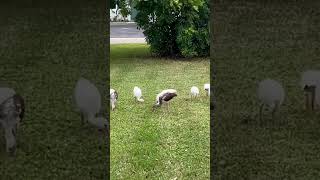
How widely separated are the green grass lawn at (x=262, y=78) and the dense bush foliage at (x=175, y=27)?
7538 mm

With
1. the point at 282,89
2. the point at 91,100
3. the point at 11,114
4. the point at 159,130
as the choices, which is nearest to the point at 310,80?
the point at 282,89

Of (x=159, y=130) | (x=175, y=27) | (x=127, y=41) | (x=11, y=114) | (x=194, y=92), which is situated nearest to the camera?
(x=11, y=114)

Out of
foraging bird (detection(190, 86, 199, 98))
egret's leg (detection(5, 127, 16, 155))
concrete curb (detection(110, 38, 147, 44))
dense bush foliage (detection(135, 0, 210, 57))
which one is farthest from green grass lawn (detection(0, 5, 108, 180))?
concrete curb (detection(110, 38, 147, 44))

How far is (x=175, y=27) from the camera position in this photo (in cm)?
1034

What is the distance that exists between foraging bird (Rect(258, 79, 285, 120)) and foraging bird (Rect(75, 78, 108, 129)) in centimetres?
66

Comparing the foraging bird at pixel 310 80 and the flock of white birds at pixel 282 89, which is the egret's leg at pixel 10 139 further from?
the foraging bird at pixel 310 80

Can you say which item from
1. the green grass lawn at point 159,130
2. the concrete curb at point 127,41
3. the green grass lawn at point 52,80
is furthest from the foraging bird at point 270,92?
the concrete curb at point 127,41

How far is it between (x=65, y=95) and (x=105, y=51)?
0.27m

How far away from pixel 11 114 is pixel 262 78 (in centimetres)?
107

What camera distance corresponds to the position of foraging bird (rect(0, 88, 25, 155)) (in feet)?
7.74

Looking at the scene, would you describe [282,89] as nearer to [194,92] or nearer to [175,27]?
[194,92]

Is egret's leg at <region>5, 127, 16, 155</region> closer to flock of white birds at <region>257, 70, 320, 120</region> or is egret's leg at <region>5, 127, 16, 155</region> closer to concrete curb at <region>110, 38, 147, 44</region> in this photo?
flock of white birds at <region>257, 70, 320, 120</region>

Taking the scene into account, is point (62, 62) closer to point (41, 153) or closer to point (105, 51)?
point (105, 51)

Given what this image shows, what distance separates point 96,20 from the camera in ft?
7.32
